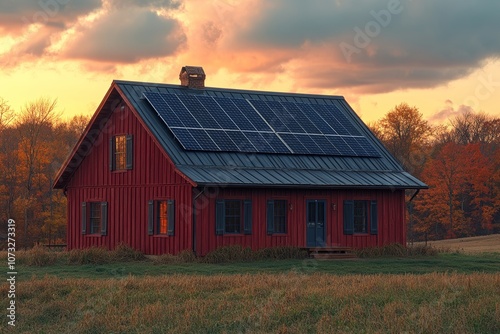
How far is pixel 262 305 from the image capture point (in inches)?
771

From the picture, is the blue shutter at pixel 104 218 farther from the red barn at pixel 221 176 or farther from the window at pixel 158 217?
the window at pixel 158 217

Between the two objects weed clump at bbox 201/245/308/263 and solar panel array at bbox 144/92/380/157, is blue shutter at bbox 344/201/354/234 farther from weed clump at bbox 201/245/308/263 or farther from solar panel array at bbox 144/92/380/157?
weed clump at bbox 201/245/308/263

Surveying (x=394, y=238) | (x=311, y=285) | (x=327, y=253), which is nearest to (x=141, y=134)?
(x=327, y=253)

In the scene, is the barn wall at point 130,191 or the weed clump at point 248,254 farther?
the barn wall at point 130,191

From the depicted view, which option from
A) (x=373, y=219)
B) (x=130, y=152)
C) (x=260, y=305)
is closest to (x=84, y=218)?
(x=130, y=152)

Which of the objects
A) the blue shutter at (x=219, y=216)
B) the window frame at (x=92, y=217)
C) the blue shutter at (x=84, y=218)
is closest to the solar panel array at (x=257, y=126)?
the blue shutter at (x=219, y=216)

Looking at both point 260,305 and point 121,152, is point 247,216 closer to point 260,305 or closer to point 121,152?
point 121,152

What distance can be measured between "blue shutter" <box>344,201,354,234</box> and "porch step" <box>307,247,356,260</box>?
5.67ft

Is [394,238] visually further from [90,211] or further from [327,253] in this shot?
[90,211]

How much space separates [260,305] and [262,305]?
44 mm

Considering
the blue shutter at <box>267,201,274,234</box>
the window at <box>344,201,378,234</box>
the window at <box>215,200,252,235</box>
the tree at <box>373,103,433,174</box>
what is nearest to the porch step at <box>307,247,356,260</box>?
the blue shutter at <box>267,201,274,234</box>

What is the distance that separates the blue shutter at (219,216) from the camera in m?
34.2

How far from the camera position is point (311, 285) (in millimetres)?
22312

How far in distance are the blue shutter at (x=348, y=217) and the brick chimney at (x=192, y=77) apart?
28.4 feet
